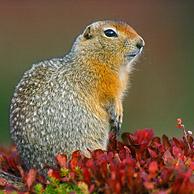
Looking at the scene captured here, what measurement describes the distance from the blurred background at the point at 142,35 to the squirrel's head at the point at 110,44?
743 cm

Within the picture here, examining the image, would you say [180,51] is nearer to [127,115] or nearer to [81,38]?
[127,115]

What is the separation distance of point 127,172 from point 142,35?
40.0 feet

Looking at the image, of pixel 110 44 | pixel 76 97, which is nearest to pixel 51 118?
pixel 76 97

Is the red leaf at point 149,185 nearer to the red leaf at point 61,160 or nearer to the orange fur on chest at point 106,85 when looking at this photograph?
the red leaf at point 61,160

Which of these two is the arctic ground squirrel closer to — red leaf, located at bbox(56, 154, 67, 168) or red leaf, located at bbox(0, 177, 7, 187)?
red leaf, located at bbox(0, 177, 7, 187)

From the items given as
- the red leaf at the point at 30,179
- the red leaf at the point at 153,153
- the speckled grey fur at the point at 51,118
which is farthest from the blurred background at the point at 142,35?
the red leaf at the point at 30,179

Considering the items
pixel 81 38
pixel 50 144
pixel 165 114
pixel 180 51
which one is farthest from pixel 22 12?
pixel 50 144

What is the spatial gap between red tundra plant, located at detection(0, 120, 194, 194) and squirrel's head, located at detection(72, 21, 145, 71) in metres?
1.03

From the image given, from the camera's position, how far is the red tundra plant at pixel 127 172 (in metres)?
5.45

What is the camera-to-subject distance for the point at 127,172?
5465 millimetres

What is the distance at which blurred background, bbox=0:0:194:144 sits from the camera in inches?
625

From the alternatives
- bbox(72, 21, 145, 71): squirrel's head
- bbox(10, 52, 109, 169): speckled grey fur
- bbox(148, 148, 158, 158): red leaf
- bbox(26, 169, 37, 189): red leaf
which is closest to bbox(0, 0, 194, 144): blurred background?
bbox(72, 21, 145, 71): squirrel's head

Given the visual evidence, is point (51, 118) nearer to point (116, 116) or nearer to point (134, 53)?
point (116, 116)

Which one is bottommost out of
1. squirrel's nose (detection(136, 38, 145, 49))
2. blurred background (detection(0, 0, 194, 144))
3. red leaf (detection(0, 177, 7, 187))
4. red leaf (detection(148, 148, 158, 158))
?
blurred background (detection(0, 0, 194, 144))
